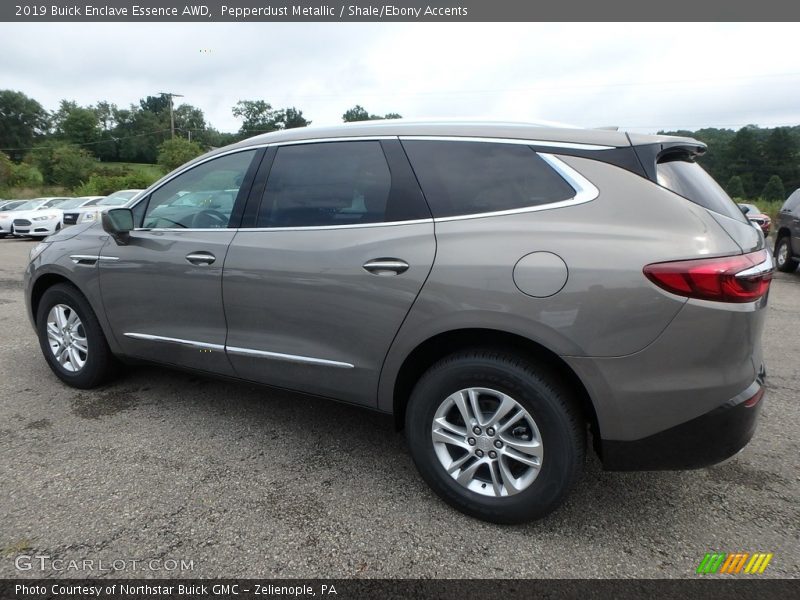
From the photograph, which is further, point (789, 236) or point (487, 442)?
point (789, 236)

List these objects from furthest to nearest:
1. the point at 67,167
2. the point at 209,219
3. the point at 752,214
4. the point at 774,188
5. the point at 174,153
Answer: the point at 67,167 → the point at 774,188 → the point at 174,153 → the point at 752,214 → the point at 209,219

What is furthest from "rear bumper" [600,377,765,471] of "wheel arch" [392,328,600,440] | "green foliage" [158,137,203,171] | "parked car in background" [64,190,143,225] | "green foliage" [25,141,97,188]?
"green foliage" [25,141,97,188]

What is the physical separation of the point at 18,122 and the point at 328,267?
98679mm

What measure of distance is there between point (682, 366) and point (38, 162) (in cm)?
7332

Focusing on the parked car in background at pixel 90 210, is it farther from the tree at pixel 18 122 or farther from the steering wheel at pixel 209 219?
the tree at pixel 18 122

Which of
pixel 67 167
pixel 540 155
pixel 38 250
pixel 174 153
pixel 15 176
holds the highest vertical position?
pixel 174 153

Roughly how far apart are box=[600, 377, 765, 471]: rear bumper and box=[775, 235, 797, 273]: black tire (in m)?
8.99

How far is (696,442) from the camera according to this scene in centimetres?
199

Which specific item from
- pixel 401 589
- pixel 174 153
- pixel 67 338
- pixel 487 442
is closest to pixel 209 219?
pixel 67 338

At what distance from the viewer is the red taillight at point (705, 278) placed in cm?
186

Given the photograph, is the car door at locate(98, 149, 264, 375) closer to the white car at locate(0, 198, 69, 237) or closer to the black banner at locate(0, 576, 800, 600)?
the black banner at locate(0, 576, 800, 600)

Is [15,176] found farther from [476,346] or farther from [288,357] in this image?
[476,346]

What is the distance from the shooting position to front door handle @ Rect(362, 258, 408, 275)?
7.55ft

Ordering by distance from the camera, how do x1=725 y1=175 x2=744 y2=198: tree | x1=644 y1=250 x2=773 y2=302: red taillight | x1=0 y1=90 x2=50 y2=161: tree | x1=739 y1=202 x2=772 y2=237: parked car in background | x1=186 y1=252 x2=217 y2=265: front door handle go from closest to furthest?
x1=644 y1=250 x2=773 y2=302: red taillight, x1=739 y1=202 x2=772 y2=237: parked car in background, x1=186 y1=252 x2=217 y2=265: front door handle, x1=725 y1=175 x2=744 y2=198: tree, x1=0 y1=90 x2=50 y2=161: tree
